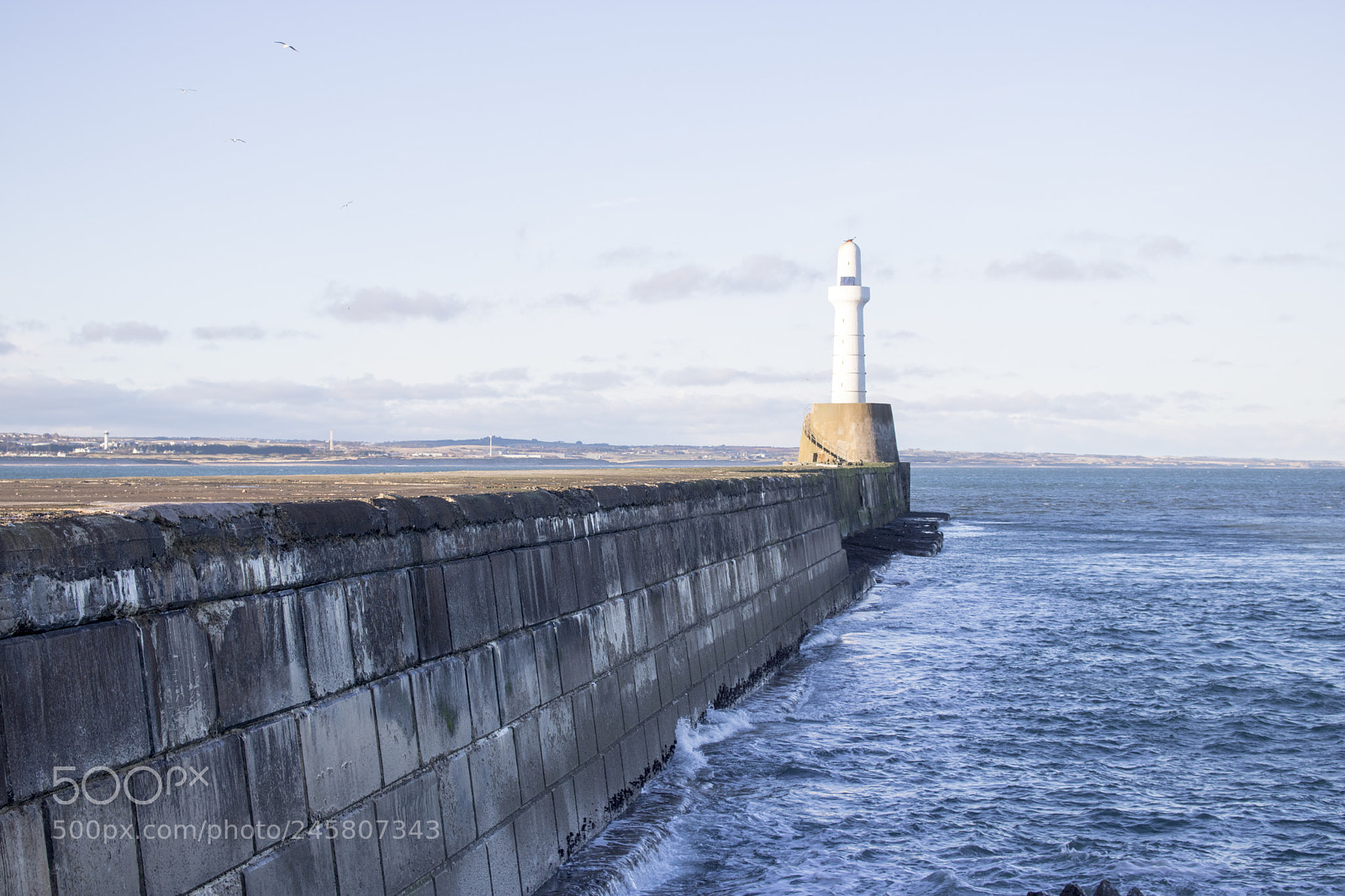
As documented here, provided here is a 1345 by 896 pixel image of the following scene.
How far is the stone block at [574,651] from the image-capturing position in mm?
7806

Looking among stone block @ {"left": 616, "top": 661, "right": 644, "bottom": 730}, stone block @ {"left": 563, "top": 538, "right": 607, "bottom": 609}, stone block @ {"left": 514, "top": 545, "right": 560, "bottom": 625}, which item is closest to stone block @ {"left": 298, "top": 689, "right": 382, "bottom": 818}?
stone block @ {"left": 514, "top": 545, "right": 560, "bottom": 625}

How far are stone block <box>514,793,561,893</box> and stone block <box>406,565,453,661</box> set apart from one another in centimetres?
142

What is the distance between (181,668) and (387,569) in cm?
162

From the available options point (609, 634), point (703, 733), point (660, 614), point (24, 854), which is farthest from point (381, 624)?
point (703, 733)

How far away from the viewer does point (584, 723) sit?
8.07 metres

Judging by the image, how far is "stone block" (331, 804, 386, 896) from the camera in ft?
16.4

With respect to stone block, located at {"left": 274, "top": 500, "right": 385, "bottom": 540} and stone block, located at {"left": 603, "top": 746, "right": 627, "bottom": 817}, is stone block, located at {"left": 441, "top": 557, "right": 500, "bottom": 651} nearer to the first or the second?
stone block, located at {"left": 274, "top": 500, "right": 385, "bottom": 540}

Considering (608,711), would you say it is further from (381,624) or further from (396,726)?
(381,624)

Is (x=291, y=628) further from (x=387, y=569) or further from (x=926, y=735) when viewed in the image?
(x=926, y=735)

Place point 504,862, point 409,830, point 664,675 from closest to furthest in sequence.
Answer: point 409,830, point 504,862, point 664,675

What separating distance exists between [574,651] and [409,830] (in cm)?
264

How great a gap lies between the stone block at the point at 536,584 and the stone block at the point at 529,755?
2.29ft

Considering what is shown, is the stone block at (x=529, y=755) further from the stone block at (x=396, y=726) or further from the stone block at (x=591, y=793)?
the stone block at (x=396, y=726)

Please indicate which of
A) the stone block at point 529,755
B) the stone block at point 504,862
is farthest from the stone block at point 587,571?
the stone block at point 504,862
